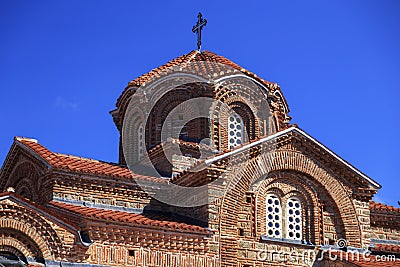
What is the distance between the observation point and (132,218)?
1731 cm

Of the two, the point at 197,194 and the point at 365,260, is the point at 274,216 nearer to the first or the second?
the point at 197,194

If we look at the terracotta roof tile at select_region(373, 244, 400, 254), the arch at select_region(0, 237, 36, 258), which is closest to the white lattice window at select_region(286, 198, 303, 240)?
the terracotta roof tile at select_region(373, 244, 400, 254)

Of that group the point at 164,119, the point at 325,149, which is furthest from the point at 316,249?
the point at 164,119

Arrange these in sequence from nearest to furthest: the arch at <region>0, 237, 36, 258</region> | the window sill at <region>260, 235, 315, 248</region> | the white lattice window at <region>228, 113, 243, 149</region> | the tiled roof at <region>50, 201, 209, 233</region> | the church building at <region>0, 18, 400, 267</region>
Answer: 1. the arch at <region>0, 237, 36, 258</region>
2. the church building at <region>0, 18, 400, 267</region>
3. the tiled roof at <region>50, 201, 209, 233</region>
4. the window sill at <region>260, 235, 315, 248</region>
5. the white lattice window at <region>228, 113, 243, 149</region>

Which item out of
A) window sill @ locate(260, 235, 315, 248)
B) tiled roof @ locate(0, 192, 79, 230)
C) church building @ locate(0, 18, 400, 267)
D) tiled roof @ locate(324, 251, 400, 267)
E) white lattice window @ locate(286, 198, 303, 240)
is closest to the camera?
tiled roof @ locate(0, 192, 79, 230)

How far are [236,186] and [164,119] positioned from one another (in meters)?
4.02

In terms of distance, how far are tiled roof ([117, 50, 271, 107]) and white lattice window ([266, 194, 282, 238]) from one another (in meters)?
4.46

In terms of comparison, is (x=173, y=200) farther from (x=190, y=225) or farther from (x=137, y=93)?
(x=137, y=93)

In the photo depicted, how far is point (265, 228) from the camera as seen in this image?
18656 mm

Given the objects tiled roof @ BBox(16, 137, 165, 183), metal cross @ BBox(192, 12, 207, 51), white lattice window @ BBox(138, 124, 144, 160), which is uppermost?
metal cross @ BBox(192, 12, 207, 51)

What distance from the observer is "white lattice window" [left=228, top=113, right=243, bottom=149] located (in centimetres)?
2161

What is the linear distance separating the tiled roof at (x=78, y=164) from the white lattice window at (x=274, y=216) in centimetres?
282

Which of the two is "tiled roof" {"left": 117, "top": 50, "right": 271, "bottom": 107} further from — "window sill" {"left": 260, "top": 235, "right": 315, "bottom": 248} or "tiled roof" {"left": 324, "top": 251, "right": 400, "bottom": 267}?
"tiled roof" {"left": 324, "top": 251, "right": 400, "bottom": 267}

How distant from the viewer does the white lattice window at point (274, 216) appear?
18.8 metres
